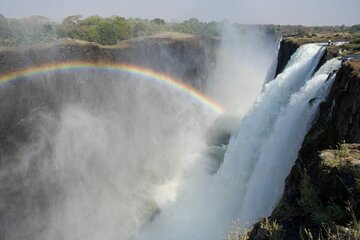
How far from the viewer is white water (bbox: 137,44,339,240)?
34.9 ft

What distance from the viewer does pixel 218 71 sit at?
44.5 metres

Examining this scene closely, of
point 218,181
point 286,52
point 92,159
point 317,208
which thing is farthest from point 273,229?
point 92,159

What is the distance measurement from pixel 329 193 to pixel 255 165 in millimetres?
8025

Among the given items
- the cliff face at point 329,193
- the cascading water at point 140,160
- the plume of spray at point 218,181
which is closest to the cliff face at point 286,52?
the cascading water at point 140,160

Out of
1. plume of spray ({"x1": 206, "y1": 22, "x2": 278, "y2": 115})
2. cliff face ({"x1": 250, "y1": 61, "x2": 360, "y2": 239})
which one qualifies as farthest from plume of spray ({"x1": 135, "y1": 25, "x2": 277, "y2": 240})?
cliff face ({"x1": 250, "y1": 61, "x2": 360, "y2": 239})

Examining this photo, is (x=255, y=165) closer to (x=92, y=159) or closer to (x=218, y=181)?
(x=218, y=181)

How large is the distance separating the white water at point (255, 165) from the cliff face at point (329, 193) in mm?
2238

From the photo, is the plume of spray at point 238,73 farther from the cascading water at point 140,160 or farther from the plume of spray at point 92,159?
the plume of spray at point 92,159

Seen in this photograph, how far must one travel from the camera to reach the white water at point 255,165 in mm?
10648

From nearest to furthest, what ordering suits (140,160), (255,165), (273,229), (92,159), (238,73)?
(273,229)
(255,165)
(92,159)
(140,160)
(238,73)

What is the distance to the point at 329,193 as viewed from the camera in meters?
5.17

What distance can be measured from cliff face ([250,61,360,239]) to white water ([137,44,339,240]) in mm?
2238

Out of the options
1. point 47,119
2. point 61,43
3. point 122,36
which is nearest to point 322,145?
point 47,119

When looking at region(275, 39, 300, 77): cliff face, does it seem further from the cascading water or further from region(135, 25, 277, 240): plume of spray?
region(135, 25, 277, 240): plume of spray
